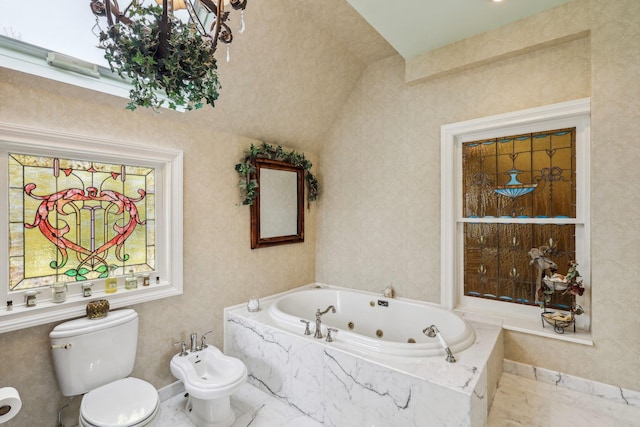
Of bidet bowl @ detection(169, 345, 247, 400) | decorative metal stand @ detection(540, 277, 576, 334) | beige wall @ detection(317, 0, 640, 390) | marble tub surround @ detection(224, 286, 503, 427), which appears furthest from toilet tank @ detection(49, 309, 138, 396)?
decorative metal stand @ detection(540, 277, 576, 334)

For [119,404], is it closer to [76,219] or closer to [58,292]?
[58,292]

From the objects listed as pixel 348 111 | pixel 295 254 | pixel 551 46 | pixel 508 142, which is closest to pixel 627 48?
pixel 551 46

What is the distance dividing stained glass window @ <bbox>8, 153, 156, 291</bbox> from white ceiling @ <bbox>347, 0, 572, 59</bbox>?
1.97 meters

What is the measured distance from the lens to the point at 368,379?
73.4 inches

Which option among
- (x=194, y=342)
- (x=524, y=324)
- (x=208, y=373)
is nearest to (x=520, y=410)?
(x=524, y=324)

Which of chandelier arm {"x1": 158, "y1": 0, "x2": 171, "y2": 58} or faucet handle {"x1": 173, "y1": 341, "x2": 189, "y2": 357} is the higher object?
chandelier arm {"x1": 158, "y1": 0, "x2": 171, "y2": 58}

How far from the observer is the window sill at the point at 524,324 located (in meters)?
2.16

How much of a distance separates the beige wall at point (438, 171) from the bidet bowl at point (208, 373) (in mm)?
1542

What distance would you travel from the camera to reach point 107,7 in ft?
3.57

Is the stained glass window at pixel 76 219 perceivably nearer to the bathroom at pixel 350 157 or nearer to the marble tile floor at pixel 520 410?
the bathroom at pixel 350 157

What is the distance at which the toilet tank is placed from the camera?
70.3 inches

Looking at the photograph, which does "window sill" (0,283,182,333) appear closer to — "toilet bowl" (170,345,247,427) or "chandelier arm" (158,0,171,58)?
"toilet bowl" (170,345,247,427)

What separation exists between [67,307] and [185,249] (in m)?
0.79

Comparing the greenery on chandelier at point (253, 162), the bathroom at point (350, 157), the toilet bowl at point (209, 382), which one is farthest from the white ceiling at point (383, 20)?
the toilet bowl at point (209, 382)
